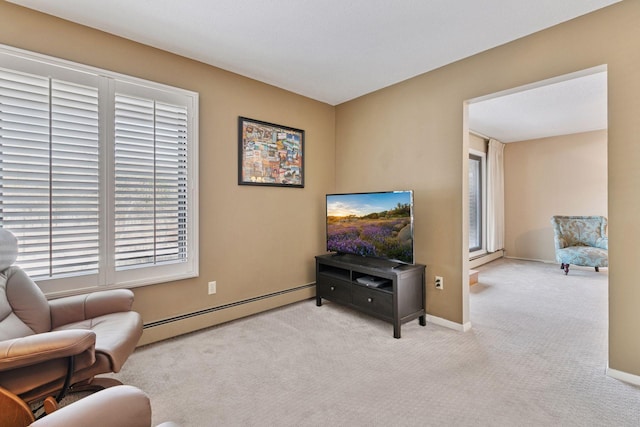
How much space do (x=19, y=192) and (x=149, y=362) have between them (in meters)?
1.47

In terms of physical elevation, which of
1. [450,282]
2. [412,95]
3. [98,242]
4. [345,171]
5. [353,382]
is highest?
[412,95]

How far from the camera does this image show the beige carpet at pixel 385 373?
1680mm

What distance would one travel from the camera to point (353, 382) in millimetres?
1987

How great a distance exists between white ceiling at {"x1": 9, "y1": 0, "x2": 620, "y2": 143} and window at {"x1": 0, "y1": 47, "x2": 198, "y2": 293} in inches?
15.8

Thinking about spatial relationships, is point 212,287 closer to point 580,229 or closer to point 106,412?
point 106,412

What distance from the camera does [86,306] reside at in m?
1.95

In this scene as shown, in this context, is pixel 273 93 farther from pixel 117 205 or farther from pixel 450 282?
pixel 450 282

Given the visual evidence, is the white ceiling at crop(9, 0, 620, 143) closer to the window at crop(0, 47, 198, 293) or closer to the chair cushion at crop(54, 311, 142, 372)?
the window at crop(0, 47, 198, 293)

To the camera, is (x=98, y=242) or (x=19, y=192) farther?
(x=98, y=242)

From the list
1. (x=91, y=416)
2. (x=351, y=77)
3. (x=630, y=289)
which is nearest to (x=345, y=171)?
(x=351, y=77)

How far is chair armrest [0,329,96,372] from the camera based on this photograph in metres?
1.20

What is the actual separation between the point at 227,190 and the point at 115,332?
5.24 feet

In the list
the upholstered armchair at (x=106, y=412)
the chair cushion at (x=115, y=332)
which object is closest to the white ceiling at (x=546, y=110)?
the upholstered armchair at (x=106, y=412)

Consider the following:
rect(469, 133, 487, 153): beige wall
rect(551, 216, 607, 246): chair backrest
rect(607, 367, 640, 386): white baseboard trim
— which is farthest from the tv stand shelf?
rect(551, 216, 607, 246): chair backrest
